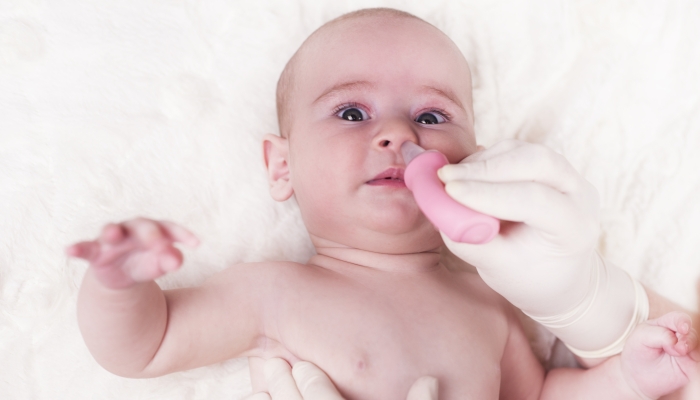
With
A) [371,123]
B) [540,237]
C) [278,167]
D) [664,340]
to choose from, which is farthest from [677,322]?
[278,167]

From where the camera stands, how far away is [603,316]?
1.15 meters

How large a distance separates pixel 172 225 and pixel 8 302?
0.56m

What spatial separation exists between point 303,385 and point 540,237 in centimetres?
46

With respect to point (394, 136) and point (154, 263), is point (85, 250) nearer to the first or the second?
point (154, 263)

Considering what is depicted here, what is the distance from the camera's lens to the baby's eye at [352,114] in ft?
3.99

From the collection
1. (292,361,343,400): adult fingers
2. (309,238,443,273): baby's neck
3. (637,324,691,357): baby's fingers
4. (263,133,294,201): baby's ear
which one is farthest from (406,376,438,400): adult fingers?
(263,133,294,201): baby's ear

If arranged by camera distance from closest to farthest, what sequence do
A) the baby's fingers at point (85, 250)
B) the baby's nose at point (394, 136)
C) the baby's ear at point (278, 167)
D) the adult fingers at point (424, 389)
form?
the baby's fingers at point (85, 250), the adult fingers at point (424, 389), the baby's nose at point (394, 136), the baby's ear at point (278, 167)

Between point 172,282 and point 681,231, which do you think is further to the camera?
point 681,231

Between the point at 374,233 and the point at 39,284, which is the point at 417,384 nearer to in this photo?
the point at 374,233

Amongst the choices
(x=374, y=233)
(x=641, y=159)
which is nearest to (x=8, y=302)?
(x=374, y=233)

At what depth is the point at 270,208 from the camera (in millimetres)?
1358

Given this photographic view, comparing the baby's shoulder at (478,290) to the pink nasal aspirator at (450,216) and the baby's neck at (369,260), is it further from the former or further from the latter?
the pink nasal aspirator at (450,216)

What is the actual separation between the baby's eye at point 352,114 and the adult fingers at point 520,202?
416mm

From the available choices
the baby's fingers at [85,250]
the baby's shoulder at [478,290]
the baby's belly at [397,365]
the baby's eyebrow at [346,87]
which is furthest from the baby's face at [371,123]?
the baby's fingers at [85,250]
